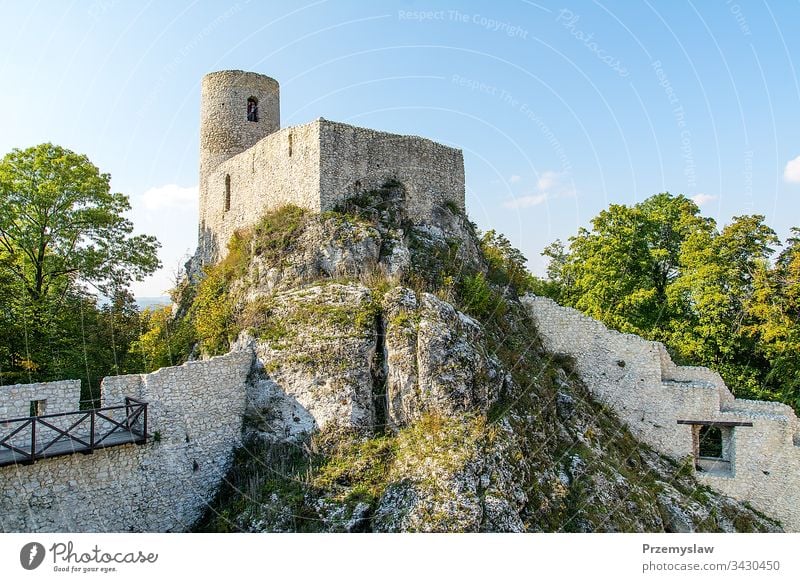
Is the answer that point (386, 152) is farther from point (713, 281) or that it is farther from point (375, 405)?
point (713, 281)

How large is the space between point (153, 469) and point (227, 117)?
13.3 meters

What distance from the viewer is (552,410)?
50.1ft

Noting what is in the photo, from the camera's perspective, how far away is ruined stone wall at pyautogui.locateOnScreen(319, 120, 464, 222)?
55.4 ft

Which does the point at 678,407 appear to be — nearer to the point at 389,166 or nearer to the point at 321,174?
the point at 389,166

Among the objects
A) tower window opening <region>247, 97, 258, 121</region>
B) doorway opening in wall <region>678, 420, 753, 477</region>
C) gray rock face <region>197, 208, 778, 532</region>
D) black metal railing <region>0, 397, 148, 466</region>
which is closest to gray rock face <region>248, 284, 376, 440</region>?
gray rock face <region>197, 208, 778, 532</region>

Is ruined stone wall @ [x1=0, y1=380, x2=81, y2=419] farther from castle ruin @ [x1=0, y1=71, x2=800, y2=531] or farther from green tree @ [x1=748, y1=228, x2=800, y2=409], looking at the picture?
green tree @ [x1=748, y1=228, x2=800, y2=409]

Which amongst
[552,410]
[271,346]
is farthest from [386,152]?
[552,410]

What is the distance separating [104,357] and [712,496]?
1864 cm

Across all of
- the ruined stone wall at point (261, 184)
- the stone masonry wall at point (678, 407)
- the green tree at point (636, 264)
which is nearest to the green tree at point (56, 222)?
the ruined stone wall at point (261, 184)

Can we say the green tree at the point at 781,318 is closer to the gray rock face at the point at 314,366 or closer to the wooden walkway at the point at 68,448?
the gray rock face at the point at 314,366

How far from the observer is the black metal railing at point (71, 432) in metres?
9.94
